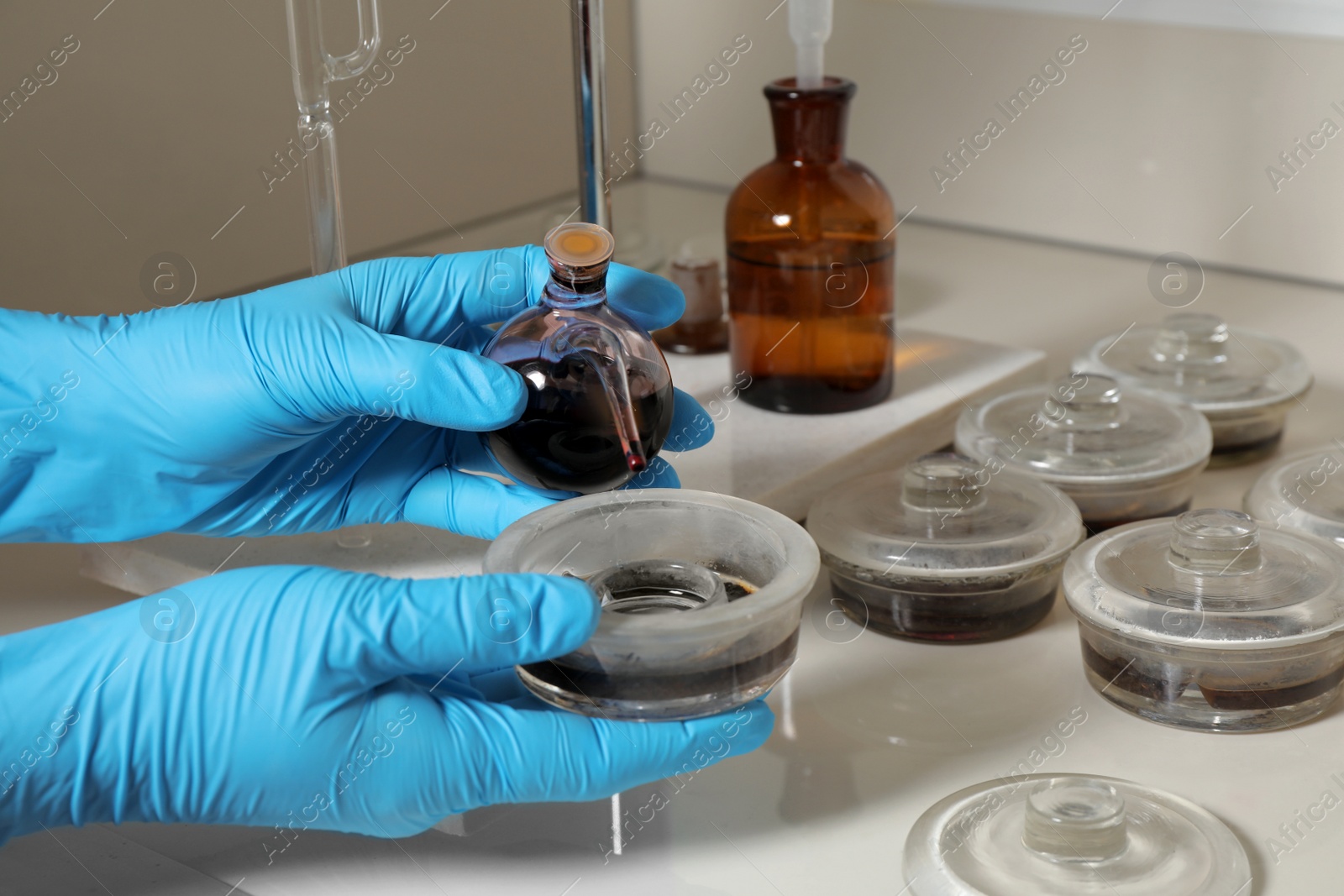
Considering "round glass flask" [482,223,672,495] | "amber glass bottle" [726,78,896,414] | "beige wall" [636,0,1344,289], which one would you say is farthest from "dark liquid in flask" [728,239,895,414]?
"beige wall" [636,0,1344,289]

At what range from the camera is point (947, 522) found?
3.22 ft

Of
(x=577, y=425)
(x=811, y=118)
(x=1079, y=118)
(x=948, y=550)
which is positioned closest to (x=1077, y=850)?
(x=948, y=550)

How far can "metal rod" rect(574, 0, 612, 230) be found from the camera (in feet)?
3.60

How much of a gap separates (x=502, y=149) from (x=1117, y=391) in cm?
104

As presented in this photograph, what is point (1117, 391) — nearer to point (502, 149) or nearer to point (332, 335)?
point (332, 335)

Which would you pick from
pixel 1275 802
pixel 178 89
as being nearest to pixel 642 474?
pixel 1275 802

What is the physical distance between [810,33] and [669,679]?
685mm

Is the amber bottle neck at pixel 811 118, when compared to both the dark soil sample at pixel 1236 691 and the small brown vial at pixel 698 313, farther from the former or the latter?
the dark soil sample at pixel 1236 691

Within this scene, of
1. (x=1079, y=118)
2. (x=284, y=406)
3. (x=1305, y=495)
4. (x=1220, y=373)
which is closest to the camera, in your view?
(x=284, y=406)

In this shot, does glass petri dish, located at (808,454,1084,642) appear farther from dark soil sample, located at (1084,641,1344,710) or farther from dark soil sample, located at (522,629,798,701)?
dark soil sample, located at (522,629,798,701)

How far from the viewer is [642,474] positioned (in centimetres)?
97

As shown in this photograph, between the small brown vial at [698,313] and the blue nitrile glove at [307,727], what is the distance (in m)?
0.69

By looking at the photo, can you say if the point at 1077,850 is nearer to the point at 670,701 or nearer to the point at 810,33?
the point at 670,701

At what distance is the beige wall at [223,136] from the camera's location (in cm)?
144
